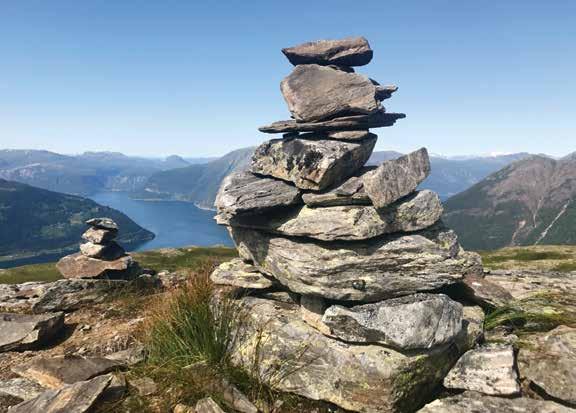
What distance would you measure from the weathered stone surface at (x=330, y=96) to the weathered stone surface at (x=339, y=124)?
0.27 metres

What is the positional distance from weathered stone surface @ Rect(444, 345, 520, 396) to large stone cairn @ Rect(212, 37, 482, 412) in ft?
1.32

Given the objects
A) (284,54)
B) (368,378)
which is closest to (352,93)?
(284,54)

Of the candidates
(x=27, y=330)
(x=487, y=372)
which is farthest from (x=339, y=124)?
(x=27, y=330)

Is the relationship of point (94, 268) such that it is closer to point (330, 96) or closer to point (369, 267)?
point (330, 96)

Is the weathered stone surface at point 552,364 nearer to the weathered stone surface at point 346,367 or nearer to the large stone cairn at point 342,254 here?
the large stone cairn at point 342,254

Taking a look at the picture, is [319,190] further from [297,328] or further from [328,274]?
[297,328]

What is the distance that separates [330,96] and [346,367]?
1007 cm

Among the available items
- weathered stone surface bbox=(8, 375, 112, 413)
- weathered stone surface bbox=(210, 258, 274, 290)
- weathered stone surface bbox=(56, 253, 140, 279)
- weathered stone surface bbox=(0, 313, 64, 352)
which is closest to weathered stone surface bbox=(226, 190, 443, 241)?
weathered stone surface bbox=(210, 258, 274, 290)

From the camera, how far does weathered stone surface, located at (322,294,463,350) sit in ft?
39.1

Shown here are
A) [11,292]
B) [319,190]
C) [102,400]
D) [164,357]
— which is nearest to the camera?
[102,400]

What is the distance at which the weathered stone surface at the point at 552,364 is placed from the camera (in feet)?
36.5

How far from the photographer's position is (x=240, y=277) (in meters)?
16.6

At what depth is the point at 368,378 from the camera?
37.8 ft

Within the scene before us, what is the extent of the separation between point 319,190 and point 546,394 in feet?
30.5
